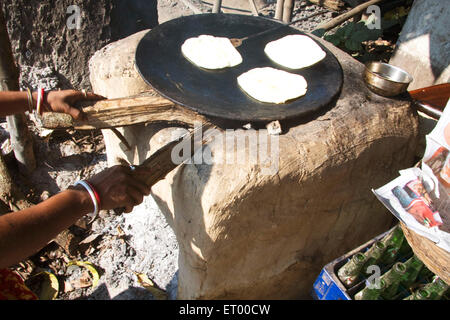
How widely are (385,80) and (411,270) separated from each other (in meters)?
1.23

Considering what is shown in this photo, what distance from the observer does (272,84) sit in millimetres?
2217

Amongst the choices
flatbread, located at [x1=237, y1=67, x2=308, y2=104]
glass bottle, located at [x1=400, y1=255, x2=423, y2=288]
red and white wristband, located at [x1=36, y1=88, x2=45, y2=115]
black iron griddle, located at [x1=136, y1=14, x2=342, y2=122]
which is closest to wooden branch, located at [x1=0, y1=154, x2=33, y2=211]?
red and white wristband, located at [x1=36, y1=88, x2=45, y2=115]

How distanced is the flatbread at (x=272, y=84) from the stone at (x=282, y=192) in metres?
0.18

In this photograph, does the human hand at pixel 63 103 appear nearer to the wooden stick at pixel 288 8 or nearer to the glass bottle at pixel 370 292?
the glass bottle at pixel 370 292

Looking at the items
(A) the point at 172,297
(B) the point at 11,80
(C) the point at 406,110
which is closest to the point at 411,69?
(C) the point at 406,110

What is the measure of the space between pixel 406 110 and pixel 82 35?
9.84ft

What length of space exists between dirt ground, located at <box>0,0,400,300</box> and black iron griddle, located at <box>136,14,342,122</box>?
1.35 m

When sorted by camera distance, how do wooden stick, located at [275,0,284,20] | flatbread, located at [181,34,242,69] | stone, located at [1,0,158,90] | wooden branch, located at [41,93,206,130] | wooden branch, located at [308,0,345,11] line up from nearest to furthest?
wooden branch, located at [41,93,206,130]
flatbread, located at [181,34,242,69]
stone, located at [1,0,158,90]
wooden stick, located at [275,0,284,20]
wooden branch, located at [308,0,345,11]

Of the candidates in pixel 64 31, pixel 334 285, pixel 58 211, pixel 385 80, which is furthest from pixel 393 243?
pixel 64 31

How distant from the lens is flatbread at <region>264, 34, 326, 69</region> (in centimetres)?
248

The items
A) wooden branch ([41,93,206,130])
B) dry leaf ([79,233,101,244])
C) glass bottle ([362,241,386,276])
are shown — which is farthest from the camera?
dry leaf ([79,233,101,244])

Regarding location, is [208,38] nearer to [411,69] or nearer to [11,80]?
[11,80]

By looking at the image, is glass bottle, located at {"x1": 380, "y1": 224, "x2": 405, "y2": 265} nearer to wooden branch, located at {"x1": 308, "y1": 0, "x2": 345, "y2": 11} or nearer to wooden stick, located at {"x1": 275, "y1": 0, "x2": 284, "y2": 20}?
wooden stick, located at {"x1": 275, "y1": 0, "x2": 284, "y2": 20}

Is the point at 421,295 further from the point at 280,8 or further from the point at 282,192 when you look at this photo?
the point at 280,8
